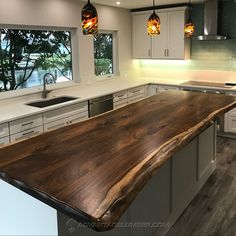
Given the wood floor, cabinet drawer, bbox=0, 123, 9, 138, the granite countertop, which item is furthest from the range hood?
cabinet drawer, bbox=0, 123, 9, 138

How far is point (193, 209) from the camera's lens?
3.05m

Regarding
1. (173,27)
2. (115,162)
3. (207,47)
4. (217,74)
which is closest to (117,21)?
(173,27)

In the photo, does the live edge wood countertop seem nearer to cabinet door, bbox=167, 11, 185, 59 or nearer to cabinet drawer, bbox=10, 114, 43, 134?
cabinet drawer, bbox=10, 114, 43, 134

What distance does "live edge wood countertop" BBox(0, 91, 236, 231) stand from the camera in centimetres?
127

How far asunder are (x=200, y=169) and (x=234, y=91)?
2064 mm

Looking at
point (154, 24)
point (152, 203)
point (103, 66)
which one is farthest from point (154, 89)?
point (152, 203)

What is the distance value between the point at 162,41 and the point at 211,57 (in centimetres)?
102

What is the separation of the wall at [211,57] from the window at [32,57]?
92.7 inches

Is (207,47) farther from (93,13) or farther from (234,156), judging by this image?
(93,13)

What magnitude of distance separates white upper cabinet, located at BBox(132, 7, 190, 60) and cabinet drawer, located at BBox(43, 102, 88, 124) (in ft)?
7.70

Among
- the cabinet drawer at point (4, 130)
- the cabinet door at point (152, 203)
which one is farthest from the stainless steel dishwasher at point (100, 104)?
the cabinet door at point (152, 203)

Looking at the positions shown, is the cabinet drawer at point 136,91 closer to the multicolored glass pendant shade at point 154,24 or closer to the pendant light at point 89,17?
the multicolored glass pendant shade at point 154,24

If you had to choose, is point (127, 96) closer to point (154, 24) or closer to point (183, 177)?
point (154, 24)

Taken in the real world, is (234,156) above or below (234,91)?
below
